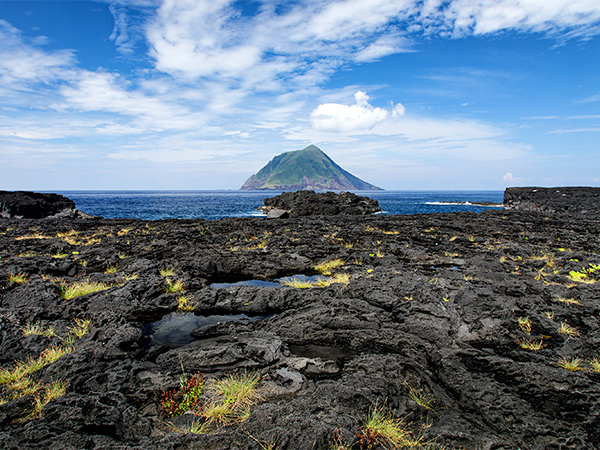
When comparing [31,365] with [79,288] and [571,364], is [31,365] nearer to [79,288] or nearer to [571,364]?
[79,288]

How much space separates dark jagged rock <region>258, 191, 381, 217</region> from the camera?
61938 mm

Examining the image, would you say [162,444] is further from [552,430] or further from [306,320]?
[552,430]

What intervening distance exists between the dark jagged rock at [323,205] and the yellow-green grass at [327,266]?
40367mm

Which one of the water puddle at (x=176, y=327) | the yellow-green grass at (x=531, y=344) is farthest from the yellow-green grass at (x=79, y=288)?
the yellow-green grass at (x=531, y=344)

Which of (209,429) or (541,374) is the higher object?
(541,374)

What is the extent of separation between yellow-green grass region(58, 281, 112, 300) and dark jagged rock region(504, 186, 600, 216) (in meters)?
67.1

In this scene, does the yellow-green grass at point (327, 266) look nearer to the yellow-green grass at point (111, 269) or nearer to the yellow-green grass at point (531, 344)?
the yellow-green grass at point (531, 344)

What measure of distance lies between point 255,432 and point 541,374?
5.63 meters

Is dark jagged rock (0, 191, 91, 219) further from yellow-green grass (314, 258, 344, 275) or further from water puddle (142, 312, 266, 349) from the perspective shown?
water puddle (142, 312, 266, 349)

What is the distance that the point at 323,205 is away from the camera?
63.1 meters

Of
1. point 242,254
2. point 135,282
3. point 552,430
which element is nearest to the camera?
point 552,430

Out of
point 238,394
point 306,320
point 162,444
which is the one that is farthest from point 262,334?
point 162,444

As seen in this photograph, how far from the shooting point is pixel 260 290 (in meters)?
11.5

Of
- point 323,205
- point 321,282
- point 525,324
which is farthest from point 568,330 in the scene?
point 323,205
